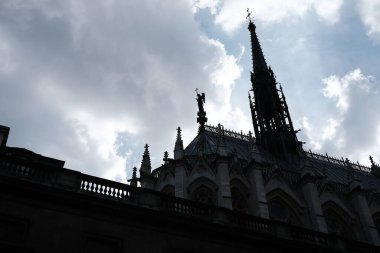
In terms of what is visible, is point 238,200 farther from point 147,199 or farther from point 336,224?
point 147,199

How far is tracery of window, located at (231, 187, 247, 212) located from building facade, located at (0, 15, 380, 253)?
65mm

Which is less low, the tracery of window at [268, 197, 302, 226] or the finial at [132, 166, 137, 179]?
the finial at [132, 166, 137, 179]

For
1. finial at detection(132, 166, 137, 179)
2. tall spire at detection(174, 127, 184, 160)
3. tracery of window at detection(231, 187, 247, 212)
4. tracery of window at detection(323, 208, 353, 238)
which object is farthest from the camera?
finial at detection(132, 166, 137, 179)

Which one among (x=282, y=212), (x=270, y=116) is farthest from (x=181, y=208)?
(x=270, y=116)

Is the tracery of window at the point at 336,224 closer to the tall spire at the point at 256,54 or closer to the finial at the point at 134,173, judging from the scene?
the finial at the point at 134,173

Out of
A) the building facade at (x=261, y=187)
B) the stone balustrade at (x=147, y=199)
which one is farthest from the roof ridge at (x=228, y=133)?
the stone balustrade at (x=147, y=199)

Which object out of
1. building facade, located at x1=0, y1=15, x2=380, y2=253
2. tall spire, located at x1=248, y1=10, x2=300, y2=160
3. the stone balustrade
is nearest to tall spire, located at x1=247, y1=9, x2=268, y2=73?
tall spire, located at x1=248, y1=10, x2=300, y2=160

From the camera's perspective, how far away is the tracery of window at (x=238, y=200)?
29.3 m

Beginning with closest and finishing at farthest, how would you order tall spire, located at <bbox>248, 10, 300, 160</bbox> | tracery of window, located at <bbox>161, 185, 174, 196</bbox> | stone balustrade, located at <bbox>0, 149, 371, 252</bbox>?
stone balustrade, located at <bbox>0, 149, 371, 252</bbox>, tracery of window, located at <bbox>161, 185, 174, 196</bbox>, tall spire, located at <bbox>248, 10, 300, 160</bbox>

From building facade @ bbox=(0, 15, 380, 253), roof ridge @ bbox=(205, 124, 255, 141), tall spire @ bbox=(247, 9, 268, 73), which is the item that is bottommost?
building facade @ bbox=(0, 15, 380, 253)

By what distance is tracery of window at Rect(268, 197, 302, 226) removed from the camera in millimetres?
30391

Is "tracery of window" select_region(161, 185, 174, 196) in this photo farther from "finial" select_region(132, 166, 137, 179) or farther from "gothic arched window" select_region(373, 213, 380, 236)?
"gothic arched window" select_region(373, 213, 380, 236)

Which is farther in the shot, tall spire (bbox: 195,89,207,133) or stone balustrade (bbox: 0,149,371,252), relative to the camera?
tall spire (bbox: 195,89,207,133)

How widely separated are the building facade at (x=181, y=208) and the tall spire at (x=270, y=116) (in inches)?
355
